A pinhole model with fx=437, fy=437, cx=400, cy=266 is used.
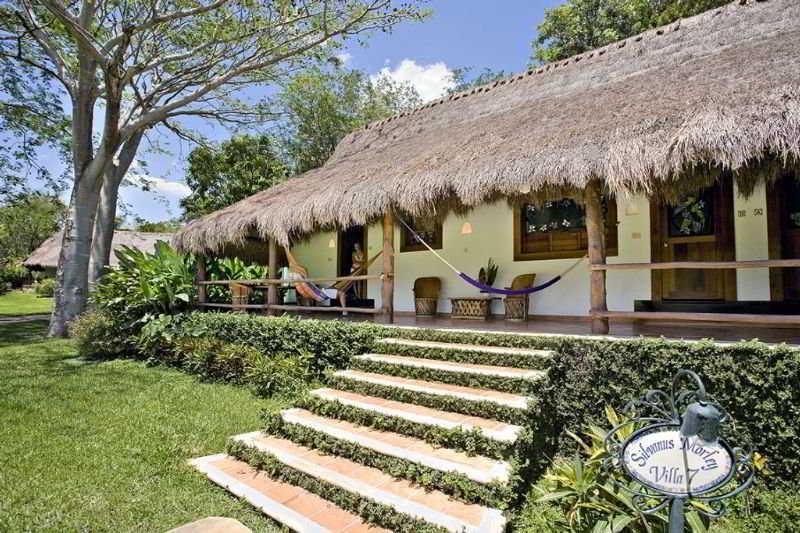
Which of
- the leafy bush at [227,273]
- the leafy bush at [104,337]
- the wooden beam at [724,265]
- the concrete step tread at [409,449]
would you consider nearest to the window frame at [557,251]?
the wooden beam at [724,265]

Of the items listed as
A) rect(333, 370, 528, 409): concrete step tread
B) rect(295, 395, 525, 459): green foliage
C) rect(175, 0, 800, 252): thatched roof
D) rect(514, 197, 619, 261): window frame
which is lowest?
rect(295, 395, 525, 459): green foliage

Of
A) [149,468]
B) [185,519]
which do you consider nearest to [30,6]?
[149,468]

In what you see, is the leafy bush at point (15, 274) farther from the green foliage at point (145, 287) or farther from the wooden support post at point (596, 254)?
the wooden support post at point (596, 254)

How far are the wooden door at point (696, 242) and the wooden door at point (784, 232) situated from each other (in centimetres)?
43

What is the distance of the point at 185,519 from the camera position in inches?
109

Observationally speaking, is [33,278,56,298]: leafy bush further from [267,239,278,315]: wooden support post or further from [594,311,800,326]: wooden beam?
[594,311,800,326]: wooden beam

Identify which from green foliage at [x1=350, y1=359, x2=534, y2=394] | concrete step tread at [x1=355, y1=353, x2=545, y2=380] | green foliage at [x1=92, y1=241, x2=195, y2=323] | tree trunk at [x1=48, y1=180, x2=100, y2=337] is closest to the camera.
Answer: green foliage at [x1=350, y1=359, x2=534, y2=394]

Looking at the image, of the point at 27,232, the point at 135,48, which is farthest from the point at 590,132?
the point at 27,232

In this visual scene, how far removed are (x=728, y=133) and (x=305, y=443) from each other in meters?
4.46

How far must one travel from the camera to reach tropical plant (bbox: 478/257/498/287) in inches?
304

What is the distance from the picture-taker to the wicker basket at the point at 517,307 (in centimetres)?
672

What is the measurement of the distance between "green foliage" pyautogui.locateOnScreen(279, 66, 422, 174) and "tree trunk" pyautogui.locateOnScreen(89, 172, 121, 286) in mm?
7578

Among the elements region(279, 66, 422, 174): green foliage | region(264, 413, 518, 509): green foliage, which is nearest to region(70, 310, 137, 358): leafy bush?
region(264, 413, 518, 509): green foliage

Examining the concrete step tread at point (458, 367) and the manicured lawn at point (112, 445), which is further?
the concrete step tread at point (458, 367)
